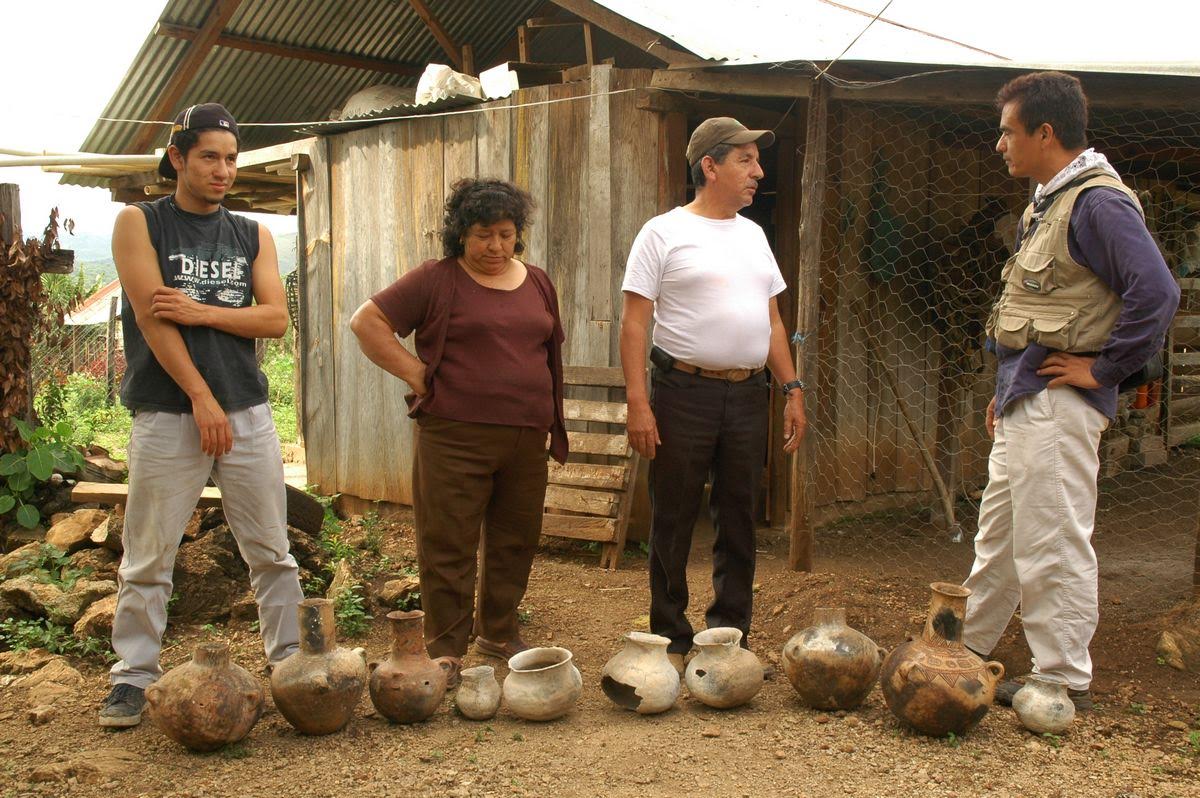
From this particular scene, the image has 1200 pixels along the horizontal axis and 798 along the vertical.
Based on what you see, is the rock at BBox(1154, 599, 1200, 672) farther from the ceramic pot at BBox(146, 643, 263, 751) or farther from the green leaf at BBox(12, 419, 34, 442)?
the green leaf at BBox(12, 419, 34, 442)

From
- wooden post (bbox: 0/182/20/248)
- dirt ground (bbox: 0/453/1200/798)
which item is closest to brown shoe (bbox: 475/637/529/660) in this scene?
dirt ground (bbox: 0/453/1200/798)

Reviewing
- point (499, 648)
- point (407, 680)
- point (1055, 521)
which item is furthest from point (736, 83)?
point (407, 680)

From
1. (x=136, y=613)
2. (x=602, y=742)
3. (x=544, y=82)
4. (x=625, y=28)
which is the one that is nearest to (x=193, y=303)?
(x=136, y=613)

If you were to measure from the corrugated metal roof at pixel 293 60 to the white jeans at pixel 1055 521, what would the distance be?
602 cm

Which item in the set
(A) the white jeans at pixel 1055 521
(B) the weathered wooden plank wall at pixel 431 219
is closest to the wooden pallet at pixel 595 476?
(B) the weathered wooden plank wall at pixel 431 219

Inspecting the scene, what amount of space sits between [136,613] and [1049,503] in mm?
3097

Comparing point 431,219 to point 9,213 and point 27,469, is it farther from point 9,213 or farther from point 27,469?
point 27,469

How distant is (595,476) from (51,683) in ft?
10.3

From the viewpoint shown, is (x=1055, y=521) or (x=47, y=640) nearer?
(x=1055, y=521)

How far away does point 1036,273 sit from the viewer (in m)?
3.60

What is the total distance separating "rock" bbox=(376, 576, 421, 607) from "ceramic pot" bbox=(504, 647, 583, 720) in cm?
152

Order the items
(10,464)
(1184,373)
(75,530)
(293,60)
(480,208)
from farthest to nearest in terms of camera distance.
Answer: (1184,373) < (293,60) < (10,464) < (75,530) < (480,208)

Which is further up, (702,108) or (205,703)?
(702,108)

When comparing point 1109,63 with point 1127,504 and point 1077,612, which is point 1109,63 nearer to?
point 1077,612
